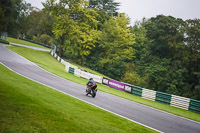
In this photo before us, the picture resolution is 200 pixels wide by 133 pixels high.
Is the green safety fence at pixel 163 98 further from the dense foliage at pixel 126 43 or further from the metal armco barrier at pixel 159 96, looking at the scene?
the dense foliage at pixel 126 43

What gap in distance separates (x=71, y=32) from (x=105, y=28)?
37.4ft

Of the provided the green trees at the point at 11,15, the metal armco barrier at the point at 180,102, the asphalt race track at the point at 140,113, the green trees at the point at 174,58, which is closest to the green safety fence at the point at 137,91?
the metal armco barrier at the point at 180,102

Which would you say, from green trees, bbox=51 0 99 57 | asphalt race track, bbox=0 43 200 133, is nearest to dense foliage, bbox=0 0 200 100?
green trees, bbox=51 0 99 57

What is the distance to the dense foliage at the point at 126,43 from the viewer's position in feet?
121

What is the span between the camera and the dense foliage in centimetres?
3678

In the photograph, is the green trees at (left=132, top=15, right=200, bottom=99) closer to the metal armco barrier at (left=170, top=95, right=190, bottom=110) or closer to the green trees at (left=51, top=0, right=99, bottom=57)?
the metal armco barrier at (left=170, top=95, right=190, bottom=110)

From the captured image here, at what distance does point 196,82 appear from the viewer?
36.8 m

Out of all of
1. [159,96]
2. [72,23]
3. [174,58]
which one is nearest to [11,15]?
[72,23]

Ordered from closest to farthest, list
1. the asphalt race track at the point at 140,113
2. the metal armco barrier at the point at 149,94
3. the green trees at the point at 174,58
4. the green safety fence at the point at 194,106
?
the asphalt race track at the point at 140,113 → the green safety fence at the point at 194,106 → the metal armco barrier at the point at 149,94 → the green trees at the point at 174,58

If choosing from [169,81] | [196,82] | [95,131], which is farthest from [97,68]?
[95,131]

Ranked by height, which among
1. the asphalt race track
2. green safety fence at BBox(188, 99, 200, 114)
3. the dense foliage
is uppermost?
the dense foliage

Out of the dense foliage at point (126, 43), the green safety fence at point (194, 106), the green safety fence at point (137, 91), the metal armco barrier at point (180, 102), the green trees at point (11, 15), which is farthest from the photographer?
the green trees at point (11, 15)

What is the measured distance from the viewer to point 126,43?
52062 mm

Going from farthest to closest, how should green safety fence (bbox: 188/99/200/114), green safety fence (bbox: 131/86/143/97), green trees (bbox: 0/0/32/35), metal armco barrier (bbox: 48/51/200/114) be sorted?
green trees (bbox: 0/0/32/35) → green safety fence (bbox: 131/86/143/97) → metal armco barrier (bbox: 48/51/200/114) → green safety fence (bbox: 188/99/200/114)
